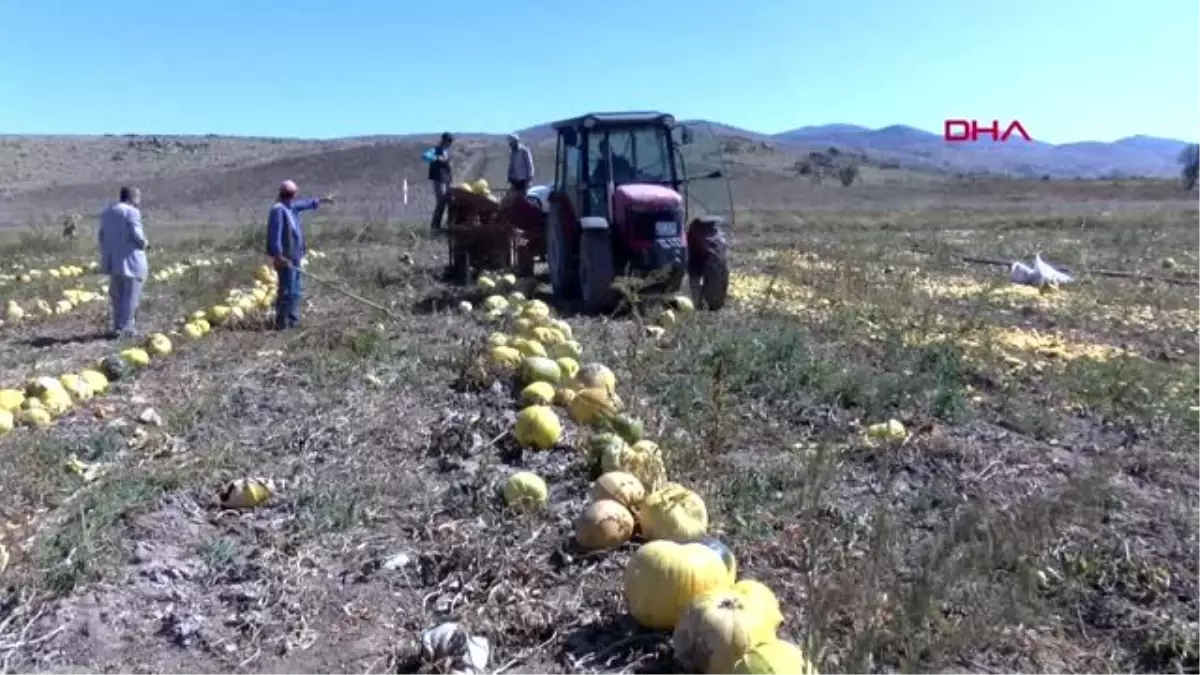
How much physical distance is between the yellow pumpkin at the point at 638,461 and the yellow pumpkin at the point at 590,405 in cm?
79

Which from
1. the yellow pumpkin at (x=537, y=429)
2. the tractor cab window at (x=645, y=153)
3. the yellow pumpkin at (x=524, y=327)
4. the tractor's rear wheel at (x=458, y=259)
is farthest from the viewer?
the tractor's rear wheel at (x=458, y=259)

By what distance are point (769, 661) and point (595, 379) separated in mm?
4140

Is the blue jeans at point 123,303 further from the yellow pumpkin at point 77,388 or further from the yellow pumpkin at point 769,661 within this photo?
the yellow pumpkin at point 769,661

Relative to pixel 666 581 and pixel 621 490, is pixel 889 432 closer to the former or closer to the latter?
pixel 621 490

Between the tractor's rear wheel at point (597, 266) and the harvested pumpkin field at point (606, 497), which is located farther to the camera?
the tractor's rear wheel at point (597, 266)

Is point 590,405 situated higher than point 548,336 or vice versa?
point 548,336

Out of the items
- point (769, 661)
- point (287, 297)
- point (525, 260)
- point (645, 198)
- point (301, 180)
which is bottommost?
point (769, 661)

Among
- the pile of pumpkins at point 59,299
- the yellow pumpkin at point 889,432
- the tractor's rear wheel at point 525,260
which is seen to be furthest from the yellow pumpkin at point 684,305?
the pile of pumpkins at point 59,299

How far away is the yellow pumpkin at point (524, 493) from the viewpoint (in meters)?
5.55

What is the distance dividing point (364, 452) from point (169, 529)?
148cm

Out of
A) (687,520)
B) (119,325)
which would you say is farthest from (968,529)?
(119,325)

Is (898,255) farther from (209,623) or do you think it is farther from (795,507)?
(209,623)

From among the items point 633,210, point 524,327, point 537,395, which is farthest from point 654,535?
point 633,210

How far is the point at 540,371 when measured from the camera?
8.09 m
